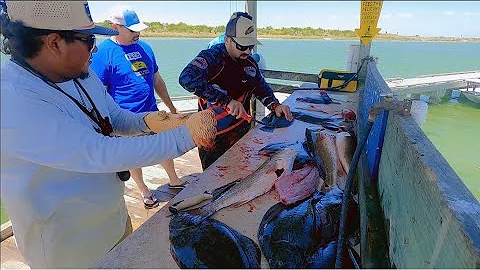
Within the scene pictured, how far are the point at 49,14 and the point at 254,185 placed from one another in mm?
1163

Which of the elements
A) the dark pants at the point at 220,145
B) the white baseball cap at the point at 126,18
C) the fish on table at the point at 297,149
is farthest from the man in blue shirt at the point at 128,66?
the fish on table at the point at 297,149

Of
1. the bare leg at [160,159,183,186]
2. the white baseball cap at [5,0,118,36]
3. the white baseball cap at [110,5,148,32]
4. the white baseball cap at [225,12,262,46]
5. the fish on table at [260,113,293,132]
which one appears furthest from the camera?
the bare leg at [160,159,183,186]

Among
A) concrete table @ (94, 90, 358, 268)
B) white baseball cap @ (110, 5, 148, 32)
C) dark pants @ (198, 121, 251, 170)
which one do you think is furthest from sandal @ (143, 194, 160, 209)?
white baseball cap @ (110, 5, 148, 32)

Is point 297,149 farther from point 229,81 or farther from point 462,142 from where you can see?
point 462,142

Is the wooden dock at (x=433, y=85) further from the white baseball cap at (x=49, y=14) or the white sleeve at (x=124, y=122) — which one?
the white baseball cap at (x=49, y=14)

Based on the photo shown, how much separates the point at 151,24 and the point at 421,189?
3064 millimetres

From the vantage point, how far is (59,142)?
40.2 inches

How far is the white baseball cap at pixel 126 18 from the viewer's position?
312cm

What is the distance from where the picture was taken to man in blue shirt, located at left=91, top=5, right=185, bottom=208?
10.3 ft

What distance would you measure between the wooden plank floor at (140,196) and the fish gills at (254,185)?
5.00ft

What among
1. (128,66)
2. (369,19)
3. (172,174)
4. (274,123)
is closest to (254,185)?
(274,123)

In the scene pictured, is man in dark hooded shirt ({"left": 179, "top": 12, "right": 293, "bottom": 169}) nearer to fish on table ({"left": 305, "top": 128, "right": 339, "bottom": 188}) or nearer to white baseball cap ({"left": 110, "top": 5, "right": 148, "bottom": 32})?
fish on table ({"left": 305, "top": 128, "right": 339, "bottom": 188})

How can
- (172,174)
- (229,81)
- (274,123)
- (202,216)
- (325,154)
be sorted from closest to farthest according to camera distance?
(202,216) < (325,154) < (229,81) < (274,123) < (172,174)

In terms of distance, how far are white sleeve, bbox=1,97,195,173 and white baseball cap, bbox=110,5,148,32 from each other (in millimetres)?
2301
